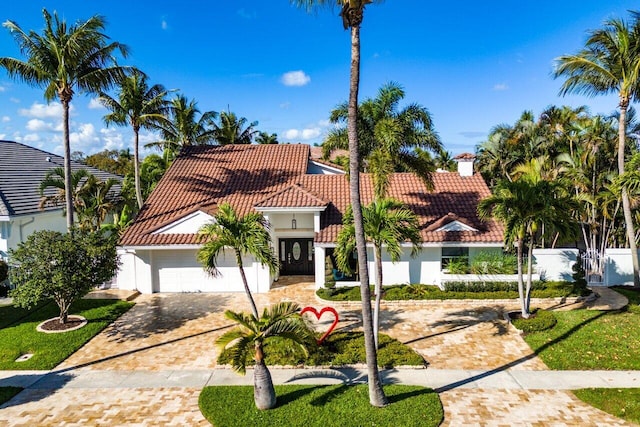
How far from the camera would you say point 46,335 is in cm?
1567

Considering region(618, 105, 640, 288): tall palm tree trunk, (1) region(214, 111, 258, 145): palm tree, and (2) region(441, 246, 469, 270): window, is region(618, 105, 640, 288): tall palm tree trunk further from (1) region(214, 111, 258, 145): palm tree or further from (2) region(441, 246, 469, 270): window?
(1) region(214, 111, 258, 145): palm tree

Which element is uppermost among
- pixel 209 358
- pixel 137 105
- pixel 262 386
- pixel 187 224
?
pixel 137 105

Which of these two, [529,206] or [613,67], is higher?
[613,67]

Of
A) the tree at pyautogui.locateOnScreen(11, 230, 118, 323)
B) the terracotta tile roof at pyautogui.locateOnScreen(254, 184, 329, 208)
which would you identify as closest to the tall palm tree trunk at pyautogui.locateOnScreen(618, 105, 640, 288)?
the terracotta tile roof at pyautogui.locateOnScreen(254, 184, 329, 208)

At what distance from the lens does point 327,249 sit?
21484 mm

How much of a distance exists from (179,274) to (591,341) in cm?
1784

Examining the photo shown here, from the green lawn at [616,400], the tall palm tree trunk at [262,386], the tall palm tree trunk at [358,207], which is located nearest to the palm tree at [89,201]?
the tall palm tree trunk at [262,386]

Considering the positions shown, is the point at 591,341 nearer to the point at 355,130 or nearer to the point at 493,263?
the point at 493,263

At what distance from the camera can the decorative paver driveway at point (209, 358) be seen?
1046 centimetres

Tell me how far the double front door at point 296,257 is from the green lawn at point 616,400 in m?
15.1

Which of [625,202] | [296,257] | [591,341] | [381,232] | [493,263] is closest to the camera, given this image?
[381,232]

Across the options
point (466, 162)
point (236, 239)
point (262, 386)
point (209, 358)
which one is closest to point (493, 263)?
point (466, 162)

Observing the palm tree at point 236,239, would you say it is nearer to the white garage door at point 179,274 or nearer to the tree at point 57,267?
the tree at point 57,267

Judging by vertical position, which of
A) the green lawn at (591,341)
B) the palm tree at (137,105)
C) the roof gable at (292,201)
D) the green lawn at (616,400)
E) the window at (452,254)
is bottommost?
the green lawn at (616,400)
